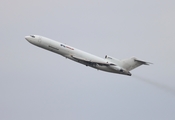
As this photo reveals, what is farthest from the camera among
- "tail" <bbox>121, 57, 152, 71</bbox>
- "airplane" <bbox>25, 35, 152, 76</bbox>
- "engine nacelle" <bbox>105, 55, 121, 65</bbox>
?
"tail" <bbox>121, 57, 152, 71</bbox>

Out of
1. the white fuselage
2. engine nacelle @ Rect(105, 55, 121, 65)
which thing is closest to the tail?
engine nacelle @ Rect(105, 55, 121, 65)

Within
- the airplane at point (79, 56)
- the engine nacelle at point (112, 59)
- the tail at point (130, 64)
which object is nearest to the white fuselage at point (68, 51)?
the airplane at point (79, 56)

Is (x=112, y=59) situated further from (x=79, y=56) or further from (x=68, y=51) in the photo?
(x=68, y=51)

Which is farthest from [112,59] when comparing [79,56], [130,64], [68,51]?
[68,51]

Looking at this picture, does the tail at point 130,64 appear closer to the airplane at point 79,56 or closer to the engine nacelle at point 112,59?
the engine nacelle at point 112,59

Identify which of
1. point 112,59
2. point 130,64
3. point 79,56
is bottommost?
point 79,56

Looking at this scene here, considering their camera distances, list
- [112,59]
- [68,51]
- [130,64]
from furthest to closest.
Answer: [130,64]
[112,59]
[68,51]

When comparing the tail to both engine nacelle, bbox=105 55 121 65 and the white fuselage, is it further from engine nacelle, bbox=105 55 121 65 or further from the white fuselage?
the white fuselage

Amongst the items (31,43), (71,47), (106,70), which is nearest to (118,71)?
(106,70)

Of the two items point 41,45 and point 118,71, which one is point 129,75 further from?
point 41,45

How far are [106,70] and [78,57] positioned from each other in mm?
5719

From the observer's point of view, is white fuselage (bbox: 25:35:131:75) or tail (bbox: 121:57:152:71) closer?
white fuselage (bbox: 25:35:131:75)

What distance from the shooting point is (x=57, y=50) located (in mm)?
92250

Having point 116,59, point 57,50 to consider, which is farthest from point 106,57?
point 57,50
